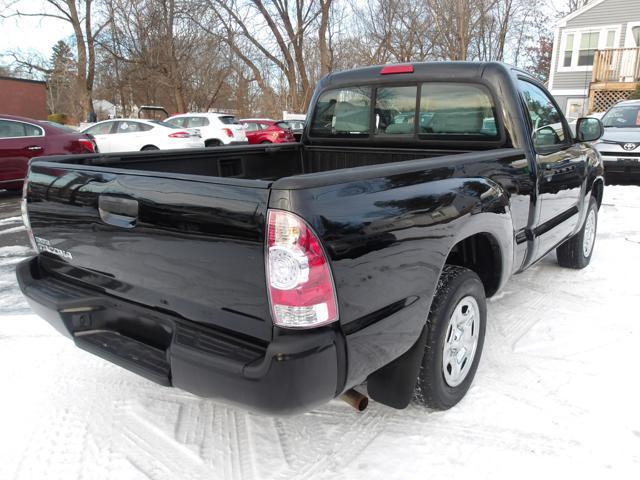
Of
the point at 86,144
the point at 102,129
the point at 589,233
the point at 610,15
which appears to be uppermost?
the point at 610,15

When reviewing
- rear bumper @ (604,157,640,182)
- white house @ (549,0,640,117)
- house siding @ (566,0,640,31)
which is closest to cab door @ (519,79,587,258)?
rear bumper @ (604,157,640,182)

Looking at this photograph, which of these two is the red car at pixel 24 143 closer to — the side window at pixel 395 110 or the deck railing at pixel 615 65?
the side window at pixel 395 110

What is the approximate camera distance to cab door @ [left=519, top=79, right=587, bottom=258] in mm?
3492

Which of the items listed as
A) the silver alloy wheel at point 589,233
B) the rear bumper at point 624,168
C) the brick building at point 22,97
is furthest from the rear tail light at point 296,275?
the brick building at point 22,97

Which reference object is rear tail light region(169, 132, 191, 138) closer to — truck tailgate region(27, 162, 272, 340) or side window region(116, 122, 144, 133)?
side window region(116, 122, 144, 133)

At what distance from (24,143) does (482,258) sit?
873 centimetres

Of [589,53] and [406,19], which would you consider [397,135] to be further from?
[406,19]

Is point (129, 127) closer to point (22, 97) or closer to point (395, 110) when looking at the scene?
point (395, 110)

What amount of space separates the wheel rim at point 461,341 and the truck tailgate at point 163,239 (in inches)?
45.8

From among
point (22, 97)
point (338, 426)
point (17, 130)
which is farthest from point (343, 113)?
point (22, 97)

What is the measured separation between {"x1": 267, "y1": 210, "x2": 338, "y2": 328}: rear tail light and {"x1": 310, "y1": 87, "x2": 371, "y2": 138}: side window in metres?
2.42

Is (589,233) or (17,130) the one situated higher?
(17,130)

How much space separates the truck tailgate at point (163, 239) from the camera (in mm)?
1828

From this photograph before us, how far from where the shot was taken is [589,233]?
5.16m
